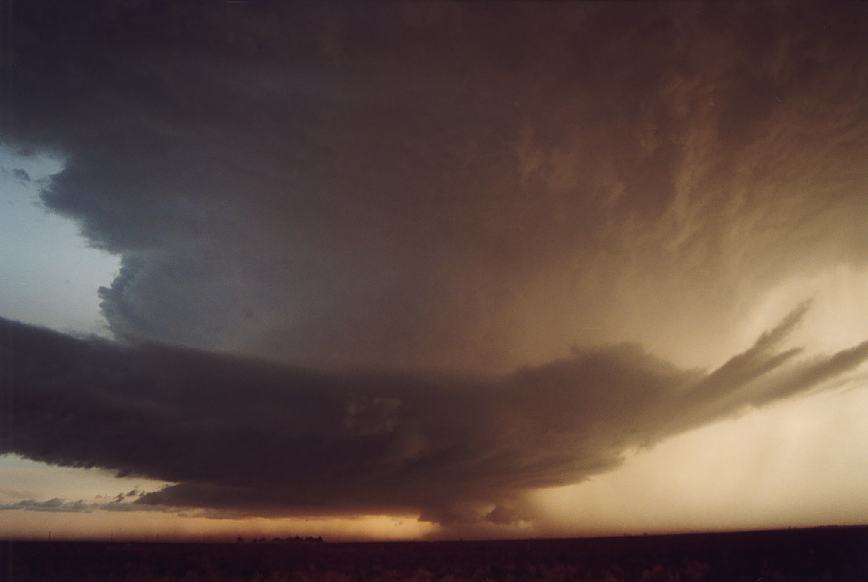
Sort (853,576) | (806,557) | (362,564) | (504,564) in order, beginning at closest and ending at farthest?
1. (853,576)
2. (806,557)
3. (504,564)
4. (362,564)

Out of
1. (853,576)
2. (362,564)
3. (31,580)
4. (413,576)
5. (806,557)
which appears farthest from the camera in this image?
(362,564)

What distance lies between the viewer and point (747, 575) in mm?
29297

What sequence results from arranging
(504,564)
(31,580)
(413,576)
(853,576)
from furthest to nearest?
(504,564)
(413,576)
(31,580)
(853,576)

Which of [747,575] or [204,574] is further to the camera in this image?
[204,574]

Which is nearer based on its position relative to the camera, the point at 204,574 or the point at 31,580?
the point at 31,580

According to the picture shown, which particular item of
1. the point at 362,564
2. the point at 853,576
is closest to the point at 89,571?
the point at 362,564

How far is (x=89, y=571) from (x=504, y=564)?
82.6 ft

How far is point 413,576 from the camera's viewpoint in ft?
110

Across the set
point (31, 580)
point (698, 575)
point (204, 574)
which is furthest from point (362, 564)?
point (698, 575)

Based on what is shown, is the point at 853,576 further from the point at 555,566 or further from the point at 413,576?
the point at 413,576

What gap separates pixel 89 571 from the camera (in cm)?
3375

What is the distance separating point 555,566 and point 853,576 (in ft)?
49.5

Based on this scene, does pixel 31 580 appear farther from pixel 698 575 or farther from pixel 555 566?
pixel 698 575

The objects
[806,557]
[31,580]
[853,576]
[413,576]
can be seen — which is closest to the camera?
[853,576]
